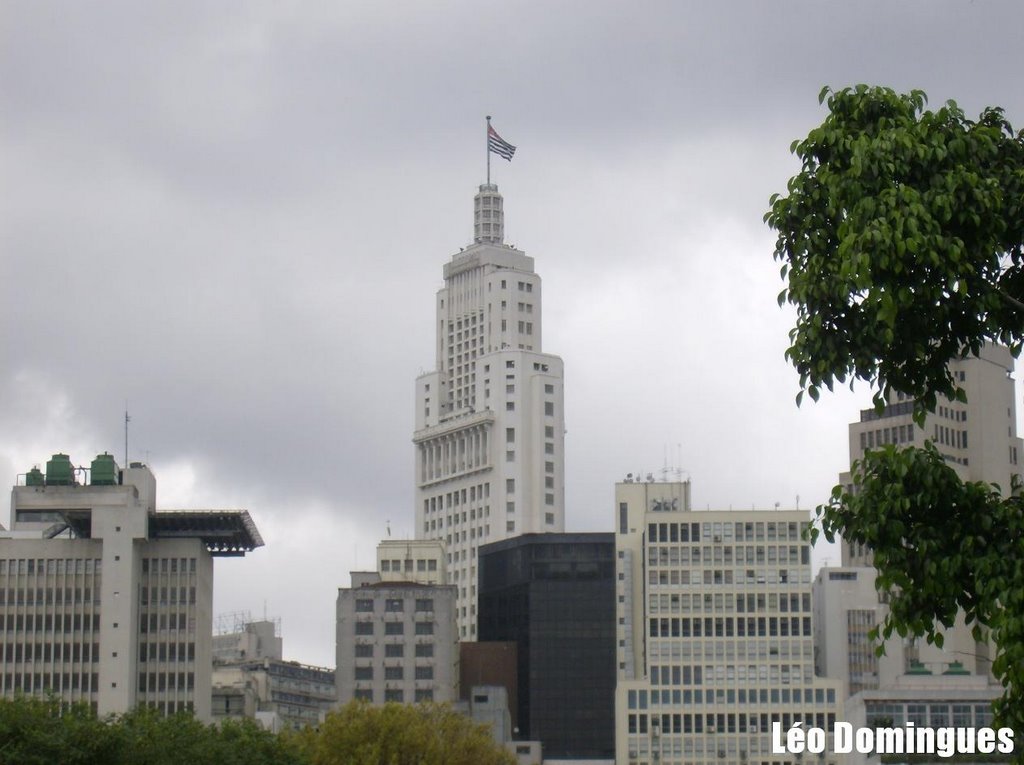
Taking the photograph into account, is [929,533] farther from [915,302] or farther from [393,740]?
[393,740]

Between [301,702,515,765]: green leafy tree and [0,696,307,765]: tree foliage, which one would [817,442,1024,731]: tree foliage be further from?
[301,702,515,765]: green leafy tree

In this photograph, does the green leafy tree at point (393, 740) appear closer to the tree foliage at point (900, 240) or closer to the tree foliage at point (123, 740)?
the tree foliage at point (123, 740)

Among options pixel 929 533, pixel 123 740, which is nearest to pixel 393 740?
pixel 123 740

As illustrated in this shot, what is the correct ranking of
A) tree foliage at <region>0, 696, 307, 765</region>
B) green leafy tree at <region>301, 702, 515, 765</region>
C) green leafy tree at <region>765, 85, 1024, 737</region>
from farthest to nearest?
green leafy tree at <region>301, 702, 515, 765</region>, tree foliage at <region>0, 696, 307, 765</region>, green leafy tree at <region>765, 85, 1024, 737</region>

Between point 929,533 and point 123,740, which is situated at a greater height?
point 929,533

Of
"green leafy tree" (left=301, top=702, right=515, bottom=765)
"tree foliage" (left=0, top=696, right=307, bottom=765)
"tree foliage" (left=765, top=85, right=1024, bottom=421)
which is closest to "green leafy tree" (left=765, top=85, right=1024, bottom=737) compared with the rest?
"tree foliage" (left=765, top=85, right=1024, bottom=421)

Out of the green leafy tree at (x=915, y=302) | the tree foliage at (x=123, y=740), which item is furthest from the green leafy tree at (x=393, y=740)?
the green leafy tree at (x=915, y=302)

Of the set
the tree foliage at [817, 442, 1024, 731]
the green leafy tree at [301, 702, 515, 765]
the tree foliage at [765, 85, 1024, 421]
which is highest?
the tree foliage at [765, 85, 1024, 421]

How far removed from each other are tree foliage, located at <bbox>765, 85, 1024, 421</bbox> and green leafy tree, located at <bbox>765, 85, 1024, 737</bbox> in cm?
3

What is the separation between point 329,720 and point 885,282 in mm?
154285

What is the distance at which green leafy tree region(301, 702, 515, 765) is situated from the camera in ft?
580

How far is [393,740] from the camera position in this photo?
180m

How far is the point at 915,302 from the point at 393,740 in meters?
151

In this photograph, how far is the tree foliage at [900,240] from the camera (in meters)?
32.0
